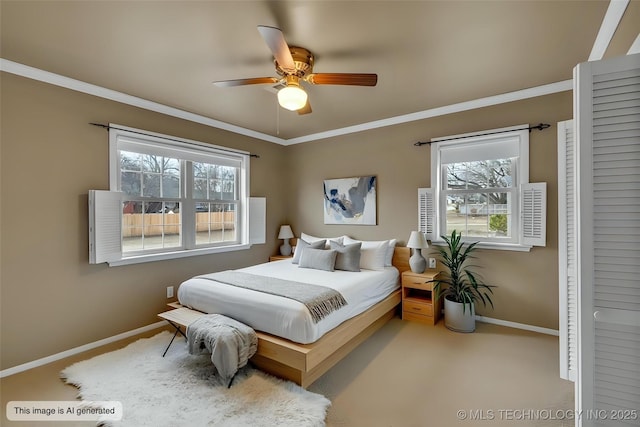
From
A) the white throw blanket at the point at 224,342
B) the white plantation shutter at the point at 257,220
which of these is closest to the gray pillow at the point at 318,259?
the white plantation shutter at the point at 257,220

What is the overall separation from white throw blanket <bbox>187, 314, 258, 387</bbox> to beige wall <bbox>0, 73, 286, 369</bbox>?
51.4 inches

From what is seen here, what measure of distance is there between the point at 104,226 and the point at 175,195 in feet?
3.08

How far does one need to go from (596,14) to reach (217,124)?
388cm

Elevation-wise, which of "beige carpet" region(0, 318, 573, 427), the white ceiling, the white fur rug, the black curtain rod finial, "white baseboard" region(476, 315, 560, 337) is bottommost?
"beige carpet" region(0, 318, 573, 427)

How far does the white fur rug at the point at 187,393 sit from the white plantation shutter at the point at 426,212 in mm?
2400

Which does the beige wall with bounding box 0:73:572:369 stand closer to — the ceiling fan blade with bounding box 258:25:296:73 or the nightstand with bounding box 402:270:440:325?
the nightstand with bounding box 402:270:440:325

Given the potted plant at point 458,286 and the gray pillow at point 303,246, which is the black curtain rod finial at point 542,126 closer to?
the potted plant at point 458,286

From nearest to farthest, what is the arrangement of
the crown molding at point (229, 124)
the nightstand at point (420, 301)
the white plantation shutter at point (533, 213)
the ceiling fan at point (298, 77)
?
the ceiling fan at point (298, 77) → the crown molding at point (229, 124) → the white plantation shutter at point (533, 213) → the nightstand at point (420, 301)

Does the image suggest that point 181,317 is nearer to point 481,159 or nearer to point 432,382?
point 432,382

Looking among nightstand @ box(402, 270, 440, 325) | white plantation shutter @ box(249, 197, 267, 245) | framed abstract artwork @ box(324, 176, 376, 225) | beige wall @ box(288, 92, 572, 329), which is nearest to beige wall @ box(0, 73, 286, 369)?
white plantation shutter @ box(249, 197, 267, 245)

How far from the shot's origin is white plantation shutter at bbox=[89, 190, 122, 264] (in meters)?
2.71

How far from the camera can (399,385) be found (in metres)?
2.14

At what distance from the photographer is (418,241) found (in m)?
3.39

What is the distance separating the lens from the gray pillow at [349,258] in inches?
134
